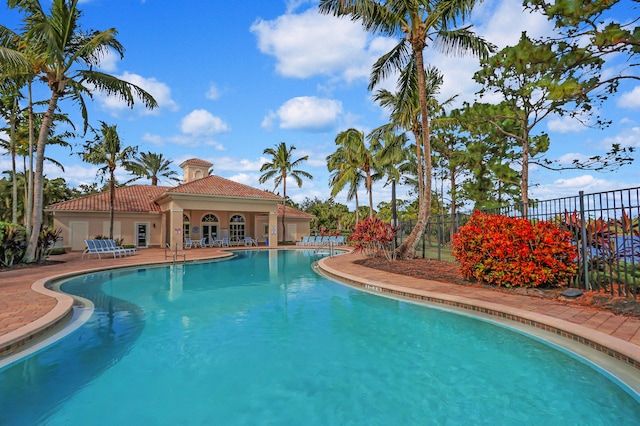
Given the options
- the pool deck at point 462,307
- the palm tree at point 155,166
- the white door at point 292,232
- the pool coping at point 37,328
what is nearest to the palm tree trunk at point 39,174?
the pool deck at point 462,307

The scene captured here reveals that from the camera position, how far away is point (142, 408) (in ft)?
11.6

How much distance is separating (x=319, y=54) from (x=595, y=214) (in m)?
9.43

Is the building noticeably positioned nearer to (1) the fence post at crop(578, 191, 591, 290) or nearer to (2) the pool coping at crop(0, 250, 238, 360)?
(2) the pool coping at crop(0, 250, 238, 360)

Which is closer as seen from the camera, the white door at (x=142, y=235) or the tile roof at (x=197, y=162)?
the white door at (x=142, y=235)

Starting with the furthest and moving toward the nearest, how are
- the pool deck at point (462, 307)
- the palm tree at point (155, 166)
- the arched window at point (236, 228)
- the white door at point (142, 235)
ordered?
the palm tree at point (155, 166) < the arched window at point (236, 228) < the white door at point (142, 235) < the pool deck at point (462, 307)

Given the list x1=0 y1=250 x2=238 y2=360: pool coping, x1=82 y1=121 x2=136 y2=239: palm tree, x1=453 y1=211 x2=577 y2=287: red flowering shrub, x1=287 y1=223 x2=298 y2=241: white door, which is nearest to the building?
x1=287 y1=223 x2=298 y2=241: white door

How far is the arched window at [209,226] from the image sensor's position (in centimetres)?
2795

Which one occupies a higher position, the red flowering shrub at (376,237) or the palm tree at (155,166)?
the palm tree at (155,166)

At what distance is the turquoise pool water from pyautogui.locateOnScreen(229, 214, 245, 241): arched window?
73.0ft

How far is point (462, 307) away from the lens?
6.86 meters

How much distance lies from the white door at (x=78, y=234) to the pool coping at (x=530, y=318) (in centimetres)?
2132

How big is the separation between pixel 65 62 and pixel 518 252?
1763cm

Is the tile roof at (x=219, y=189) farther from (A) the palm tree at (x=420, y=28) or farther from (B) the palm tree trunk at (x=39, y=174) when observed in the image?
(A) the palm tree at (x=420, y=28)

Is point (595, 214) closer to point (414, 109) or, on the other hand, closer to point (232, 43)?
point (414, 109)
